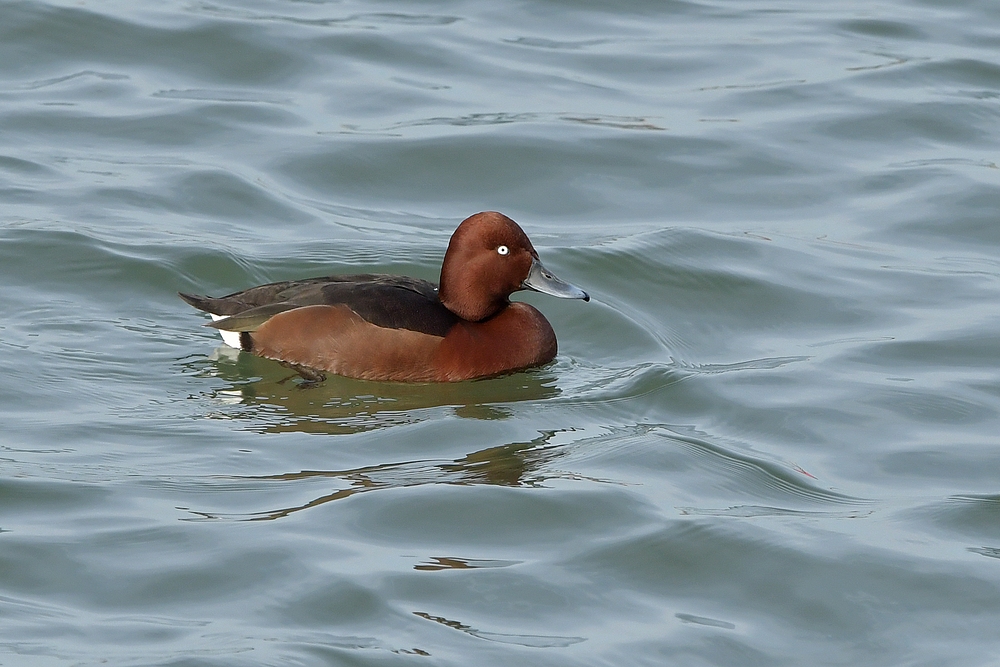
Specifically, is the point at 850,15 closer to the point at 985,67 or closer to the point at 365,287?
the point at 985,67

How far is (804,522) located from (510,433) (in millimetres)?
1539

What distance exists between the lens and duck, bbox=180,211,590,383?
8.23 m

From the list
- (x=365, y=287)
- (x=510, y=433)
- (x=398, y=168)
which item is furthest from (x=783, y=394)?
(x=398, y=168)

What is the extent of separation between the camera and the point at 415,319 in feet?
27.1

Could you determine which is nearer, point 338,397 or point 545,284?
point 338,397

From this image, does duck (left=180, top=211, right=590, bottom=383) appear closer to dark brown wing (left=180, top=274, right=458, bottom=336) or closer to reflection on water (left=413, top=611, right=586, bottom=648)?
dark brown wing (left=180, top=274, right=458, bottom=336)

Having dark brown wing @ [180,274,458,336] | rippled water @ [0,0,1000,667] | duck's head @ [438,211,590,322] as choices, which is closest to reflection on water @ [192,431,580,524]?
rippled water @ [0,0,1000,667]

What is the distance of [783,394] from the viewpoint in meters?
8.21

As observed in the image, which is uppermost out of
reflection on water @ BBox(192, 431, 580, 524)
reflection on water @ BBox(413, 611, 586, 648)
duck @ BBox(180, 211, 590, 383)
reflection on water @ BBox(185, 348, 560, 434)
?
duck @ BBox(180, 211, 590, 383)

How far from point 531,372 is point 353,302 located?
1031mm

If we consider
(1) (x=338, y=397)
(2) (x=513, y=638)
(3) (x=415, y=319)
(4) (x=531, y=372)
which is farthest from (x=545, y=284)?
(2) (x=513, y=638)

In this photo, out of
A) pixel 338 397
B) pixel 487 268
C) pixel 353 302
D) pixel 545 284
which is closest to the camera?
pixel 338 397

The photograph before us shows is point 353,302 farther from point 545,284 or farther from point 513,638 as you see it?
point 513,638

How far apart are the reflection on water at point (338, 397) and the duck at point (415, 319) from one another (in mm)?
66
